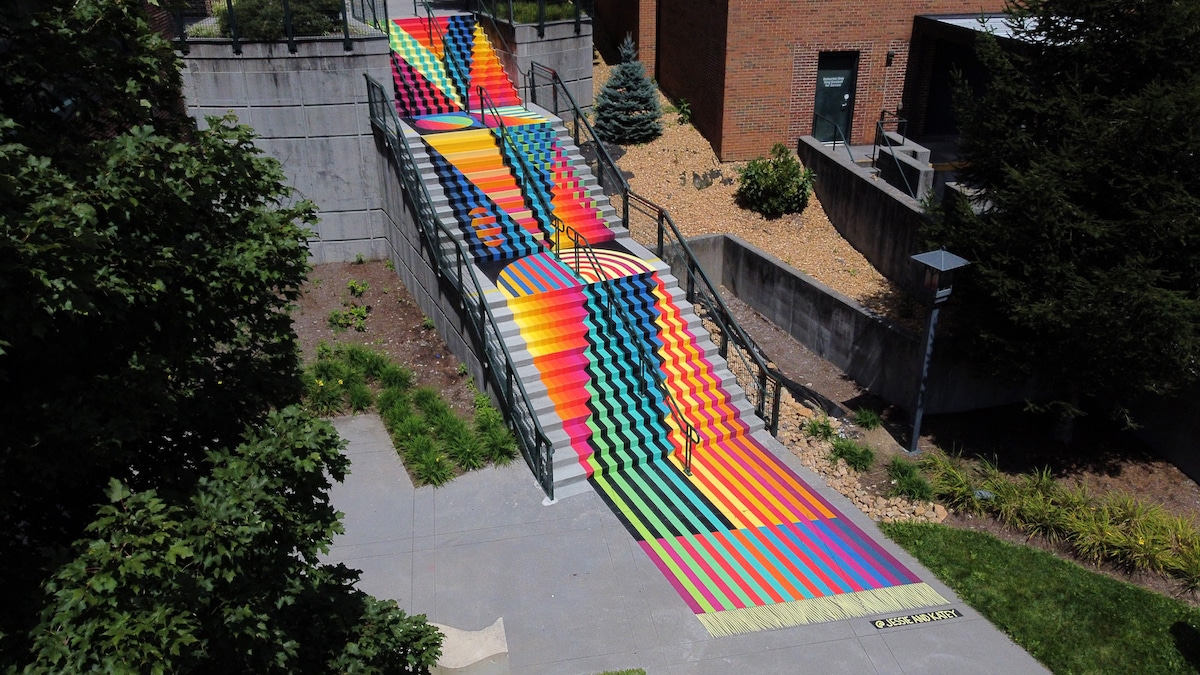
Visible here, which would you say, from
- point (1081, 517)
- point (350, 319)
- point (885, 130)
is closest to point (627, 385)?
point (350, 319)

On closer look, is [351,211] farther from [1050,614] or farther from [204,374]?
[1050,614]

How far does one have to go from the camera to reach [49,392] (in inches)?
218

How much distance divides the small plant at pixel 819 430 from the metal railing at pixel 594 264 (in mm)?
1735

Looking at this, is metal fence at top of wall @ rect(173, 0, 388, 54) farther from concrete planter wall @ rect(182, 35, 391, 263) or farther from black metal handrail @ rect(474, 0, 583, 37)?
black metal handrail @ rect(474, 0, 583, 37)

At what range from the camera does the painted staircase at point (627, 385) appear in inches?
447

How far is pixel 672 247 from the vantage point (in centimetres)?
1758

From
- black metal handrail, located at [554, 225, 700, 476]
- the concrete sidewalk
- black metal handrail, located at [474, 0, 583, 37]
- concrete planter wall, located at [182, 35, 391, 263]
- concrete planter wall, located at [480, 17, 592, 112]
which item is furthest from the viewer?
concrete planter wall, located at [480, 17, 592, 112]

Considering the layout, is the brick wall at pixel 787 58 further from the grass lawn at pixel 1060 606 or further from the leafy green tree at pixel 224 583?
the leafy green tree at pixel 224 583

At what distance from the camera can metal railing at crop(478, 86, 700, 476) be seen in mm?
14055

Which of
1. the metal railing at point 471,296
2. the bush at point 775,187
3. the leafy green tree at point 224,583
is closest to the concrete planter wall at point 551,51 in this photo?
the metal railing at point 471,296

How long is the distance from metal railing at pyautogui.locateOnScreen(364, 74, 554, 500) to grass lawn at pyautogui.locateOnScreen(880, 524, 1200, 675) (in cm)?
498

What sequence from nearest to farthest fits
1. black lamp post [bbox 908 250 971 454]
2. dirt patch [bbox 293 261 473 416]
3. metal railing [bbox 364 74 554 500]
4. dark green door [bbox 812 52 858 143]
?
black lamp post [bbox 908 250 971 454] < metal railing [bbox 364 74 554 500] < dirt patch [bbox 293 261 473 416] < dark green door [bbox 812 52 858 143]

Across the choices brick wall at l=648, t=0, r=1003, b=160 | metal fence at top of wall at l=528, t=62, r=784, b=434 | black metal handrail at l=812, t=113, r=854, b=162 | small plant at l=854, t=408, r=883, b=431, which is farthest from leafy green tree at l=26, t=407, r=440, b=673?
black metal handrail at l=812, t=113, r=854, b=162

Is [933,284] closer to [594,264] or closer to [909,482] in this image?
[909,482]
